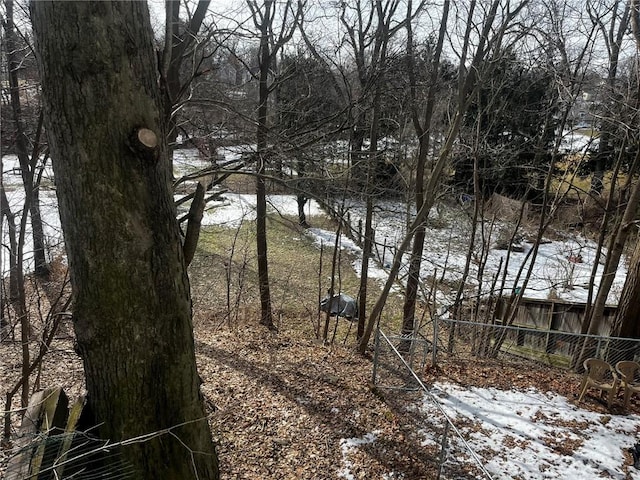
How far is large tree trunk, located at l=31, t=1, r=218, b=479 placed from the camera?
1800 mm

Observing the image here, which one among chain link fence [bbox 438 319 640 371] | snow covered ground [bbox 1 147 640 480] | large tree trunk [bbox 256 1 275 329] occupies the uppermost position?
large tree trunk [bbox 256 1 275 329]

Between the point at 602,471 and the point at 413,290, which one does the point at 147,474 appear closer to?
the point at 602,471

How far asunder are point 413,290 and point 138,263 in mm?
8672

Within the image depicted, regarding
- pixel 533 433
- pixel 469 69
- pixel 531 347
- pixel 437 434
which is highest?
pixel 469 69

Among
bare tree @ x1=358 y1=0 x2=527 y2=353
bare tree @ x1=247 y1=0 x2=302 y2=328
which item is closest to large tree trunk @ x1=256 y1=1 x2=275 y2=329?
bare tree @ x1=247 y1=0 x2=302 y2=328

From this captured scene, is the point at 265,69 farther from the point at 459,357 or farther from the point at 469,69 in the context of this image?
the point at 459,357

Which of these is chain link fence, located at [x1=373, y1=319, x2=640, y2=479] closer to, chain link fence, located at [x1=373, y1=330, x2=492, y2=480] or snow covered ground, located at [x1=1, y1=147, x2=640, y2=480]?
chain link fence, located at [x1=373, y1=330, x2=492, y2=480]

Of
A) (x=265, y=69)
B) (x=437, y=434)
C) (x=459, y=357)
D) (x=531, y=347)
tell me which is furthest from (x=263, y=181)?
(x=531, y=347)

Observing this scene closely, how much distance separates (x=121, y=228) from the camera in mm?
1966

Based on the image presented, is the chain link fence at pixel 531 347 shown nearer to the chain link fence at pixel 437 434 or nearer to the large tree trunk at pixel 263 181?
the chain link fence at pixel 437 434

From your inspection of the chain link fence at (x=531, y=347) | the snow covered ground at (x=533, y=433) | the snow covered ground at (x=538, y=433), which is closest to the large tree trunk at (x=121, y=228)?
the snow covered ground at (x=533, y=433)

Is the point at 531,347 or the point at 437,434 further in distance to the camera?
the point at 531,347

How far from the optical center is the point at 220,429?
18.1 feet

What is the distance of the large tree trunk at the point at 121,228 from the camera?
1800mm
